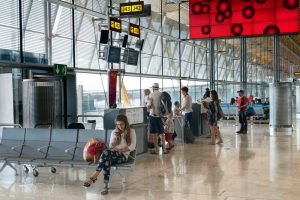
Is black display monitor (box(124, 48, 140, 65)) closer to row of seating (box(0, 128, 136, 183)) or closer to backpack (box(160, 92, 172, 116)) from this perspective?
backpack (box(160, 92, 172, 116))

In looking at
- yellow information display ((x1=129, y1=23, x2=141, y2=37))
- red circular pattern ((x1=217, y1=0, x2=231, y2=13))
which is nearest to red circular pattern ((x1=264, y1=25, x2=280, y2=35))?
red circular pattern ((x1=217, y1=0, x2=231, y2=13))

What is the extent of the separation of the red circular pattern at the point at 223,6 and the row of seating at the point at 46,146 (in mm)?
9270

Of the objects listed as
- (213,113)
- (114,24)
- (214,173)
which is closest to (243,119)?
(213,113)

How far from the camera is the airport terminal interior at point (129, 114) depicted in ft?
23.7

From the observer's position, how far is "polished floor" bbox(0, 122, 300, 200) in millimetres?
6562

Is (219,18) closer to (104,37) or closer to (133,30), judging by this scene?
(133,30)

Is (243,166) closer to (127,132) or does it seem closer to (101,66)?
(127,132)

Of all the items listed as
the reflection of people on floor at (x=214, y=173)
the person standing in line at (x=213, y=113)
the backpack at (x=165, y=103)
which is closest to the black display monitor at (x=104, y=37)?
the person standing in line at (x=213, y=113)

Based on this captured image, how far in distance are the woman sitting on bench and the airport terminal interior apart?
2 cm

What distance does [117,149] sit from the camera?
718cm

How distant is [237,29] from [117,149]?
976cm

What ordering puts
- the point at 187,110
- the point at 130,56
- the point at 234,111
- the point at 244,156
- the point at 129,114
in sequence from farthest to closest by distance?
the point at 234,111
the point at 130,56
the point at 187,110
the point at 244,156
the point at 129,114

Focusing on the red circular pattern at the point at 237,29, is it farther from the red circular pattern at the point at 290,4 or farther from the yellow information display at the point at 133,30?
the yellow information display at the point at 133,30

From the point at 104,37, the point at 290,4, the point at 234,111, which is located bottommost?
the point at 234,111
